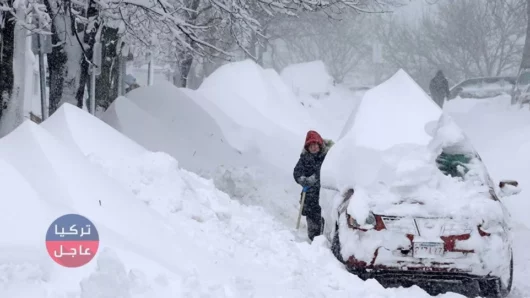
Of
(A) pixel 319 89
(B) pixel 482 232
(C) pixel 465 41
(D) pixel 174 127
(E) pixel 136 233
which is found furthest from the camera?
(C) pixel 465 41

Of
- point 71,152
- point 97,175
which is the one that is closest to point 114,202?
point 97,175

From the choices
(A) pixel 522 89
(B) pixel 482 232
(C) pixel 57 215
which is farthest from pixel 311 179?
(A) pixel 522 89

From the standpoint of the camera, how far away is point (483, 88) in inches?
1088

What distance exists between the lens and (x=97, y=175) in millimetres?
5152

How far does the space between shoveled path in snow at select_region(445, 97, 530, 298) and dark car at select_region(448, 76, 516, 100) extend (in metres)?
1.54

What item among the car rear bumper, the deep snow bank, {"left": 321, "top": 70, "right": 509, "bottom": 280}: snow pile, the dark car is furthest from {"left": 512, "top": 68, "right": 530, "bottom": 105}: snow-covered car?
the car rear bumper

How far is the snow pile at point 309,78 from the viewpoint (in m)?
27.4

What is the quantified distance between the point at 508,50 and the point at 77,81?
33.7m

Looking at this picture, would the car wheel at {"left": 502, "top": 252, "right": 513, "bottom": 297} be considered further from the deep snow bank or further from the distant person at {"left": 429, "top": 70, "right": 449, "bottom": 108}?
the deep snow bank

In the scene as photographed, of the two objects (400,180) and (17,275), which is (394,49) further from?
(17,275)

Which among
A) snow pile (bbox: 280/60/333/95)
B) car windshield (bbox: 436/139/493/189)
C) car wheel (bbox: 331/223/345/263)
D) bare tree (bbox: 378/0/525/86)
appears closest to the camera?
car wheel (bbox: 331/223/345/263)

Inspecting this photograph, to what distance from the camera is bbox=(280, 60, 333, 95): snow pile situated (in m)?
27.4

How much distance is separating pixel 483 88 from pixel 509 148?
1349 cm

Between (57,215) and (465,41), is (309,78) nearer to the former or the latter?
(465,41)
